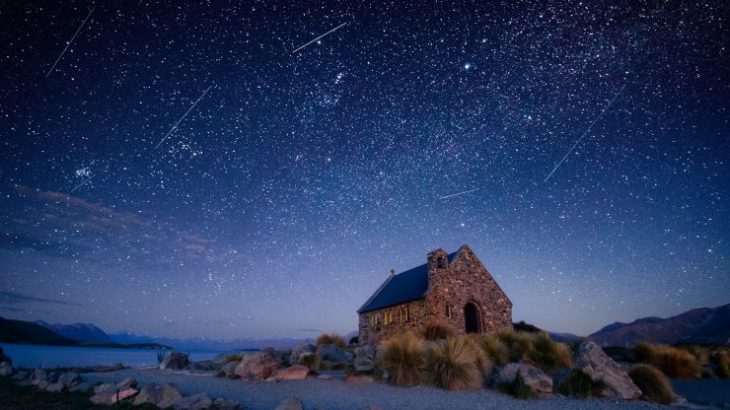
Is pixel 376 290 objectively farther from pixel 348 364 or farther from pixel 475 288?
pixel 348 364

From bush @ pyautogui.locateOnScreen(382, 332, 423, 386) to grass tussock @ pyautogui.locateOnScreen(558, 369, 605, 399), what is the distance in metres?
4.33

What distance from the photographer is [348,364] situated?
16953mm

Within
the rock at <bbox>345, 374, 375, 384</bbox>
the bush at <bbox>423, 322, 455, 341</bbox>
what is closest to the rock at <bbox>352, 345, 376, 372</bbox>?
the rock at <bbox>345, 374, 375, 384</bbox>

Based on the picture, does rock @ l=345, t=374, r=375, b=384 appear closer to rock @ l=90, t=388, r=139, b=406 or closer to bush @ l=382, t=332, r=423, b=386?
bush @ l=382, t=332, r=423, b=386

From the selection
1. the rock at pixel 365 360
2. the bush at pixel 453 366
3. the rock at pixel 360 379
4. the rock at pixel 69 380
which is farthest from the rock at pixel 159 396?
the bush at pixel 453 366

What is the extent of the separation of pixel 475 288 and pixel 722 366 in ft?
45.7

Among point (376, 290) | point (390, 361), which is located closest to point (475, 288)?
point (376, 290)

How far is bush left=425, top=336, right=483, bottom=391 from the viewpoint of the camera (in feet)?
35.9

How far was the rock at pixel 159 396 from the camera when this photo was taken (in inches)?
363

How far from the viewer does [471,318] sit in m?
27.2

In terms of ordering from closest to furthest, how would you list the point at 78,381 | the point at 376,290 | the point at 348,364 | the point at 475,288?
the point at 78,381
the point at 348,364
the point at 475,288
the point at 376,290

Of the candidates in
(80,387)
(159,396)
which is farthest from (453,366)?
(80,387)

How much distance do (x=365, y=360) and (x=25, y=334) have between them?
204 metres

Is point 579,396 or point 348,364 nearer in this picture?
point 579,396
